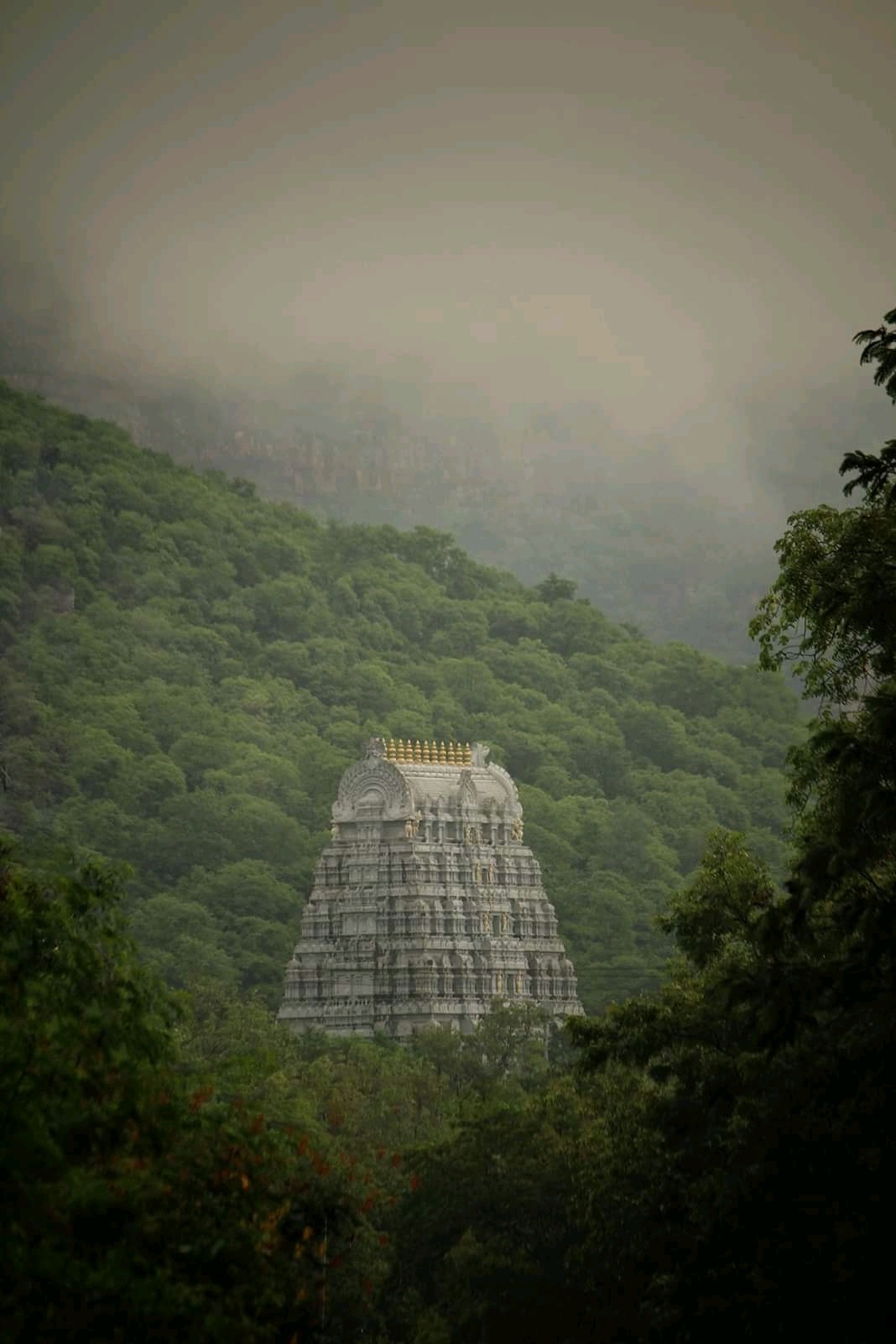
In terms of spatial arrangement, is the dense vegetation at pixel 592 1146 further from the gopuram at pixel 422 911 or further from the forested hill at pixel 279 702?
the forested hill at pixel 279 702

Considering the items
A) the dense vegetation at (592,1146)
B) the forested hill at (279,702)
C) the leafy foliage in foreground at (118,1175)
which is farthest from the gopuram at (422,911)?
the leafy foliage in foreground at (118,1175)

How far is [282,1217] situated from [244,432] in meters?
170

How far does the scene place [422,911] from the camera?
80312 mm

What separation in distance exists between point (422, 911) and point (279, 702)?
46.3 meters

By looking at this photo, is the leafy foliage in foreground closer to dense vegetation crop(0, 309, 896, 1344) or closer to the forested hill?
dense vegetation crop(0, 309, 896, 1344)

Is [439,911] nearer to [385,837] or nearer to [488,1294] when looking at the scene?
[385,837]

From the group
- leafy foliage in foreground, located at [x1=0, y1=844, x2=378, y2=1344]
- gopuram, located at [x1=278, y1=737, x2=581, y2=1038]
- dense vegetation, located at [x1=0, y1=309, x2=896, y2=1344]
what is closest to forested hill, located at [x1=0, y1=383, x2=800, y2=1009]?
gopuram, located at [x1=278, y1=737, x2=581, y2=1038]

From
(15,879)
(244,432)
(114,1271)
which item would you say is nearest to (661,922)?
(15,879)

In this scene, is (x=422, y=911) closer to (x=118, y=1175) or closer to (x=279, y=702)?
(x=279, y=702)

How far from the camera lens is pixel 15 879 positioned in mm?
31844

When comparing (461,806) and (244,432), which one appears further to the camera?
(244,432)

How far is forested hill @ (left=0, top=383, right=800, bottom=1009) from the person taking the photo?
341ft

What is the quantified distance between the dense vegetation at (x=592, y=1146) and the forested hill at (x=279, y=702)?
47607 millimetres

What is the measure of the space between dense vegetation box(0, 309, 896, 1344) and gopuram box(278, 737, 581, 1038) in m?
34.0
